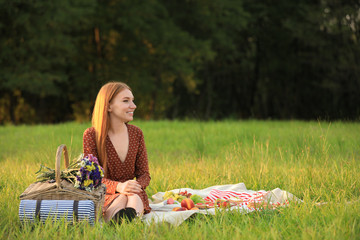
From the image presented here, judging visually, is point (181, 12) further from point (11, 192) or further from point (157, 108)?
point (11, 192)

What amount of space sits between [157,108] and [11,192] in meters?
21.8

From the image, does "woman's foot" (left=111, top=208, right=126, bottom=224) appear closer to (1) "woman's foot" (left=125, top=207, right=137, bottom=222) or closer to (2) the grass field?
(1) "woman's foot" (left=125, top=207, right=137, bottom=222)

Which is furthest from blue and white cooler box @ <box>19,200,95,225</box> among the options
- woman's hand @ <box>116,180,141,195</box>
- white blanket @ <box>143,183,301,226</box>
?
white blanket @ <box>143,183,301,226</box>

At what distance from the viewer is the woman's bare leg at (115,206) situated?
393cm

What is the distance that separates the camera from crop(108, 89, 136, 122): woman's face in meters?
4.12

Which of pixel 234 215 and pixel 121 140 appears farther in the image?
pixel 121 140

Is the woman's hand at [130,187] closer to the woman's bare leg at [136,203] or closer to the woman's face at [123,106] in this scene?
the woman's bare leg at [136,203]

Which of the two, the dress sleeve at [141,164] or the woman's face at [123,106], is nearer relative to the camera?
the woman's face at [123,106]

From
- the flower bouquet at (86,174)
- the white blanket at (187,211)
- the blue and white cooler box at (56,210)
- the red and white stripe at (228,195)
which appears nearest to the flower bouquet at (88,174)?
the flower bouquet at (86,174)

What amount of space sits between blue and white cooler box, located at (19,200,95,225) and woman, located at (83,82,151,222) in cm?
36

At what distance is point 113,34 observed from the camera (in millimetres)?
24141

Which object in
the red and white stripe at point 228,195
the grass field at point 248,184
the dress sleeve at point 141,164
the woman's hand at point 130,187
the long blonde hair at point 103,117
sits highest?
the long blonde hair at point 103,117

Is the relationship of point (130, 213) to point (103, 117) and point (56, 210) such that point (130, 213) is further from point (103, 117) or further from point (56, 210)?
point (103, 117)

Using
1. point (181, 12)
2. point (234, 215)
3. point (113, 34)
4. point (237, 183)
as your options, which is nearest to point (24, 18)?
point (113, 34)
